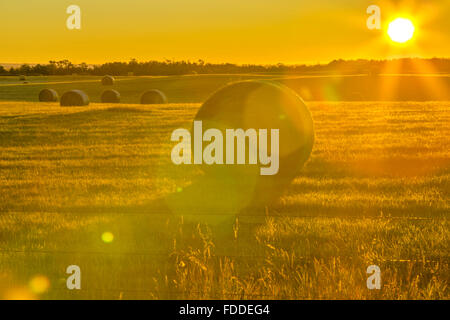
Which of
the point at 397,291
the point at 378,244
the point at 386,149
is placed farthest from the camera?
the point at 386,149

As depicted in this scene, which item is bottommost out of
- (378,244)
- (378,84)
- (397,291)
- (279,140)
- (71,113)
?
(397,291)

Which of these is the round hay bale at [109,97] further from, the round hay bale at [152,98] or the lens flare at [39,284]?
the lens flare at [39,284]

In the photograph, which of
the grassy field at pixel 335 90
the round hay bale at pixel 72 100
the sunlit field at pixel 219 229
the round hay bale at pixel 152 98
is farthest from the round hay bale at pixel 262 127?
the grassy field at pixel 335 90

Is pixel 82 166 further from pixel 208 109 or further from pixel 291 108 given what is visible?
pixel 291 108

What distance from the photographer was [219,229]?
736 cm

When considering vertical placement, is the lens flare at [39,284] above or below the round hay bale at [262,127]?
below

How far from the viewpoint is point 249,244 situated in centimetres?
667

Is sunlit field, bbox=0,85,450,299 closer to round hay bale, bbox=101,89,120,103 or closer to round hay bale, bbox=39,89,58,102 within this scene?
round hay bale, bbox=101,89,120,103

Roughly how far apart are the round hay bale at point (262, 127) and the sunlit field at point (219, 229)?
0.59 meters

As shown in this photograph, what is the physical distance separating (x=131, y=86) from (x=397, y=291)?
229 feet

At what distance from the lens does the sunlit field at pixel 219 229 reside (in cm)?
502

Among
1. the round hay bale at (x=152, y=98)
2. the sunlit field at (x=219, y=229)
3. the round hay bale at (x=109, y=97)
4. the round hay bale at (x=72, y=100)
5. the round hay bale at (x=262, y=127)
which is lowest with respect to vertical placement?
the sunlit field at (x=219, y=229)

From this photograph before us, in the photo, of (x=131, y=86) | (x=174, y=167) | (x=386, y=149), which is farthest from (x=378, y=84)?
(x=174, y=167)

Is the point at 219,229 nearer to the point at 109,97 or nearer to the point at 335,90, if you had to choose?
the point at 109,97
